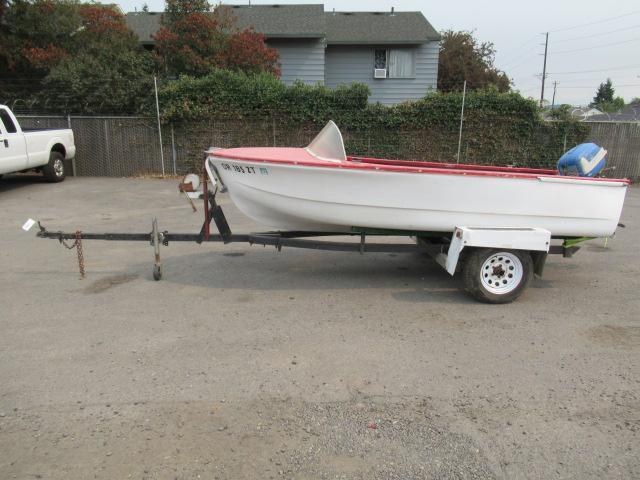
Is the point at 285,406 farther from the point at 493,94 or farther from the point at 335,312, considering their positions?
the point at 493,94

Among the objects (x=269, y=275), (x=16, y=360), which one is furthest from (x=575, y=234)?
(x=16, y=360)

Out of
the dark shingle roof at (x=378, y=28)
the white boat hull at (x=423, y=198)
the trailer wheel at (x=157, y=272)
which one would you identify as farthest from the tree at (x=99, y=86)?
the white boat hull at (x=423, y=198)

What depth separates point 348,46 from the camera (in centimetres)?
2170

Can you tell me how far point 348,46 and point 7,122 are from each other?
14040mm

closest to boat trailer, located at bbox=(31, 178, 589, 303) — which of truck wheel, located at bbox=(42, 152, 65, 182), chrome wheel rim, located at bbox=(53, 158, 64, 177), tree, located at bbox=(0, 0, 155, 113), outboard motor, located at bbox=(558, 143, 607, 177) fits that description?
outboard motor, located at bbox=(558, 143, 607, 177)

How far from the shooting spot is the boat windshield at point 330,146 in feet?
17.9

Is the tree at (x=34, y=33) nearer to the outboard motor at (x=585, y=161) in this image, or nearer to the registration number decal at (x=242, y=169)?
the registration number decal at (x=242, y=169)

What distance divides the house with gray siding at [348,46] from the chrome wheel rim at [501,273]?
54.2ft

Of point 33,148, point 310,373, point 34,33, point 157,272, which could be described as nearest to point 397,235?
point 310,373

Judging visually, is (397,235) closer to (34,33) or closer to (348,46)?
(348,46)

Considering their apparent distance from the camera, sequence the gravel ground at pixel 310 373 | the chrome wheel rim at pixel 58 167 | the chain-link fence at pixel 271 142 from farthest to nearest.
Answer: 1. the chain-link fence at pixel 271 142
2. the chrome wheel rim at pixel 58 167
3. the gravel ground at pixel 310 373

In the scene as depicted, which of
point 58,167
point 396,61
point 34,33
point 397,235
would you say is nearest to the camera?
point 397,235

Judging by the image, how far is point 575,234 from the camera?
5613 millimetres

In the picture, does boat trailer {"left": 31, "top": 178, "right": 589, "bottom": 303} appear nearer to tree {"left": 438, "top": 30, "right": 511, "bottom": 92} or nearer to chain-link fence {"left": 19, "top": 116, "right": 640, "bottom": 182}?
chain-link fence {"left": 19, "top": 116, "right": 640, "bottom": 182}
